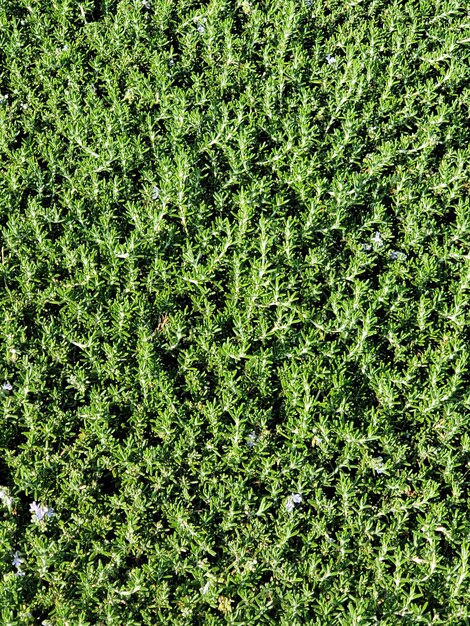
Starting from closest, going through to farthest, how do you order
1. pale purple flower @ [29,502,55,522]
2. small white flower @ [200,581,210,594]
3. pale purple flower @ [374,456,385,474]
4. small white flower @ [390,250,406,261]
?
small white flower @ [200,581,210,594]
pale purple flower @ [29,502,55,522]
pale purple flower @ [374,456,385,474]
small white flower @ [390,250,406,261]

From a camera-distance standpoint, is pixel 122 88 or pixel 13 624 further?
pixel 122 88

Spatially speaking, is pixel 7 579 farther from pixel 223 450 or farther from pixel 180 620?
pixel 223 450

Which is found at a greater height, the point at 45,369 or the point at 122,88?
the point at 122,88

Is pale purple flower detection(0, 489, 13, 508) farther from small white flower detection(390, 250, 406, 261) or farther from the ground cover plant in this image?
small white flower detection(390, 250, 406, 261)

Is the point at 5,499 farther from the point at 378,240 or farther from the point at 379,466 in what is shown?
the point at 378,240

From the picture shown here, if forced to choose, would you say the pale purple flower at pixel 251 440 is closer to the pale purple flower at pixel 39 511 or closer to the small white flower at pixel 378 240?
the pale purple flower at pixel 39 511

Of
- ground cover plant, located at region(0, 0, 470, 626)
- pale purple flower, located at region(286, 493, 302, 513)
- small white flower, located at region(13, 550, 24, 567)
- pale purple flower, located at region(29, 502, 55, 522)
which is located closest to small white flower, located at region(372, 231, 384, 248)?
ground cover plant, located at region(0, 0, 470, 626)

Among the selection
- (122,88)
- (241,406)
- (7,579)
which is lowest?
(7,579)

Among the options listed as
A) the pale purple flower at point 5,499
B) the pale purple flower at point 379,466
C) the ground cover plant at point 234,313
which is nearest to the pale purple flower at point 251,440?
the ground cover plant at point 234,313

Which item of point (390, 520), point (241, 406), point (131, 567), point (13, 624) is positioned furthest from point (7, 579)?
point (390, 520)
